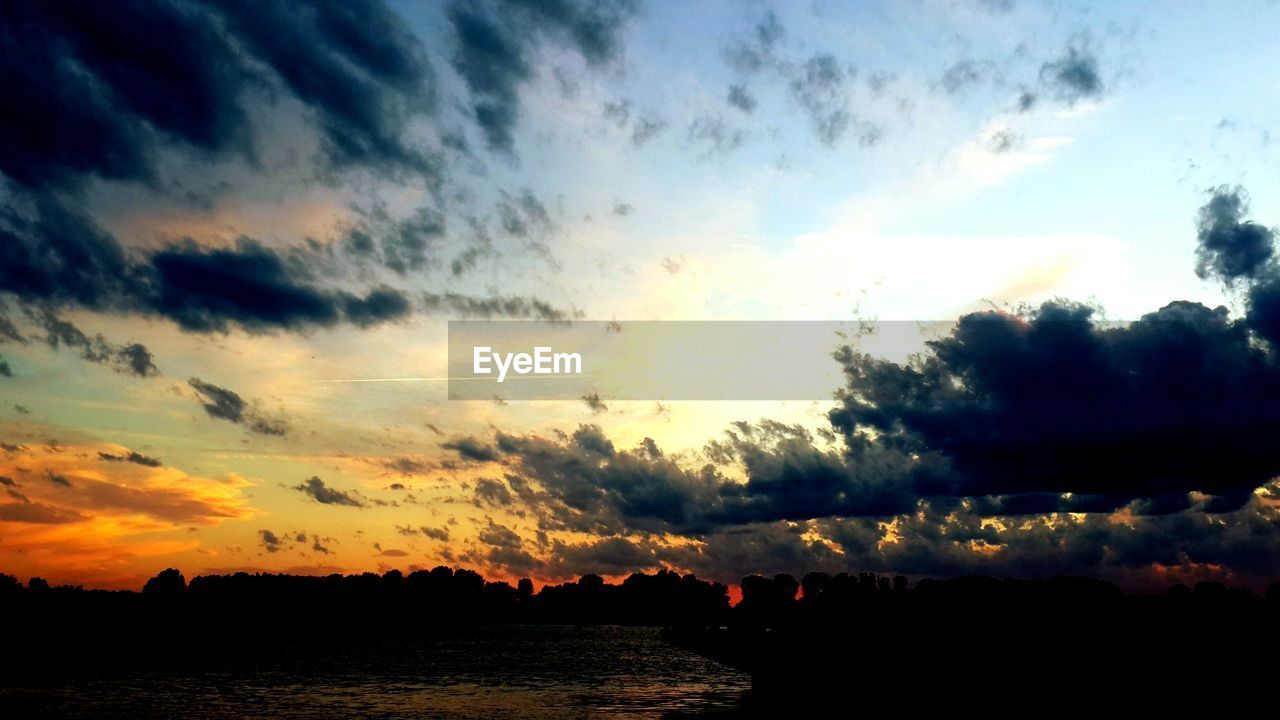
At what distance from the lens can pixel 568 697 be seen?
10181 centimetres

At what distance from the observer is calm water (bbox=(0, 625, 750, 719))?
284ft

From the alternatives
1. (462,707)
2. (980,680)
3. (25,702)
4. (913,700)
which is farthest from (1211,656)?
(25,702)

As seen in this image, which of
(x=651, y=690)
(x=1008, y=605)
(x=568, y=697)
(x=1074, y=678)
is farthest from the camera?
(x=1008, y=605)

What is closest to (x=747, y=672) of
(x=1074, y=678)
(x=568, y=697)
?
(x=568, y=697)

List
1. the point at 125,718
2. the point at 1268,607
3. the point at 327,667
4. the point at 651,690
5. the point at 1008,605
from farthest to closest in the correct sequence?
A: the point at 1008,605 < the point at 327,667 < the point at 1268,607 < the point at 651,690 < the point at 125,718

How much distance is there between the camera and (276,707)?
299ft

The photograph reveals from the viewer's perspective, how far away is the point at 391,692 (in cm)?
11088

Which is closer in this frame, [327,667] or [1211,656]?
[1211,656]

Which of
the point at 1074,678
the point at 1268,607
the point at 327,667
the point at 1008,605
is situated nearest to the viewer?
the point at 1074,678

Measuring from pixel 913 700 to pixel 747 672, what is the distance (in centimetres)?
7061

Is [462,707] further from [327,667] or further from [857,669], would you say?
[327,667]

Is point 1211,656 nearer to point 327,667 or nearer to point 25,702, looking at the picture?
point 25,702

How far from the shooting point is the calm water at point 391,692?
284 feet

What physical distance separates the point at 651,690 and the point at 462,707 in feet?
→ 98.6
